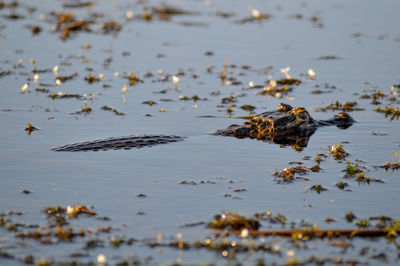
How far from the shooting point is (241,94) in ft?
50.6

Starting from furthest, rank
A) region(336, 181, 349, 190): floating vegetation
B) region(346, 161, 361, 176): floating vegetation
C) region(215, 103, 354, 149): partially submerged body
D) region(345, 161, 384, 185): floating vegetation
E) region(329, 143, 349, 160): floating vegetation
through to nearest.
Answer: region(215, 103, 354, 149): partially submerged body → region(329, 143, 349, 160): floating vegetation → region(346, 161, 361, 176): floating vegetation → region(345, 161, 384, 185): floating vegetation → region(336, 181, 349, 190): floating vegetation

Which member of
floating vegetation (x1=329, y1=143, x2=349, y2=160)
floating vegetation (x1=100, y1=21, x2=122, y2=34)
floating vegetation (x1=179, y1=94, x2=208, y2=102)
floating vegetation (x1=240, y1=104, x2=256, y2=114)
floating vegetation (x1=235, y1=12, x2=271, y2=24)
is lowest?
floating vegetation (x1=329, y1=143, x2=349, y2=160)

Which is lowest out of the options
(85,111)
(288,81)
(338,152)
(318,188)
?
(318,188)

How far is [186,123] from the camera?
12.8 meters

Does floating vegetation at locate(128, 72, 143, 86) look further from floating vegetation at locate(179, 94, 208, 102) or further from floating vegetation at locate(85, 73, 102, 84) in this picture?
floating vegetation at locate(179, 94, 208, 102)

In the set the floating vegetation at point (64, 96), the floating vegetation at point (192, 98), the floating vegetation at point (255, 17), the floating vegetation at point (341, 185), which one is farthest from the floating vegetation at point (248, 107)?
the floating vegetation at point (255, 17)

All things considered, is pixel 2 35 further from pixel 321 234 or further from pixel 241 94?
pixel 321 234

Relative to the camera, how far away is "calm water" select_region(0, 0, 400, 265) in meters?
8.05

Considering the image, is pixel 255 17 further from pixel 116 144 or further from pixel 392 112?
pixel 116 144

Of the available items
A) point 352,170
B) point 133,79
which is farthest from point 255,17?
point 352,170

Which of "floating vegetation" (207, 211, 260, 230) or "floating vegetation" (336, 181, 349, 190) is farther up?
"floating vegetation" (336, 181, 349, 190)

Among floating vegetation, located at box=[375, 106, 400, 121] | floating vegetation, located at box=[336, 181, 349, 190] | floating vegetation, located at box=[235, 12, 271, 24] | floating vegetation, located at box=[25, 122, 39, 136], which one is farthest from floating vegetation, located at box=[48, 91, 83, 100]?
floating vegetation, located at box=[235, 12, 271, 24]

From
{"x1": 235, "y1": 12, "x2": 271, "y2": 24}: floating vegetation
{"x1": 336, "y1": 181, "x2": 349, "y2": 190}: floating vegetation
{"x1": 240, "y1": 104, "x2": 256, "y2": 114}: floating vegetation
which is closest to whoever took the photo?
{"x1": 336, "y1": 181, "x2": 349, "y2": 190}: floating vegetation

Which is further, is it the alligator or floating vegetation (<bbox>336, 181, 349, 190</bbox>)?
the alligator
